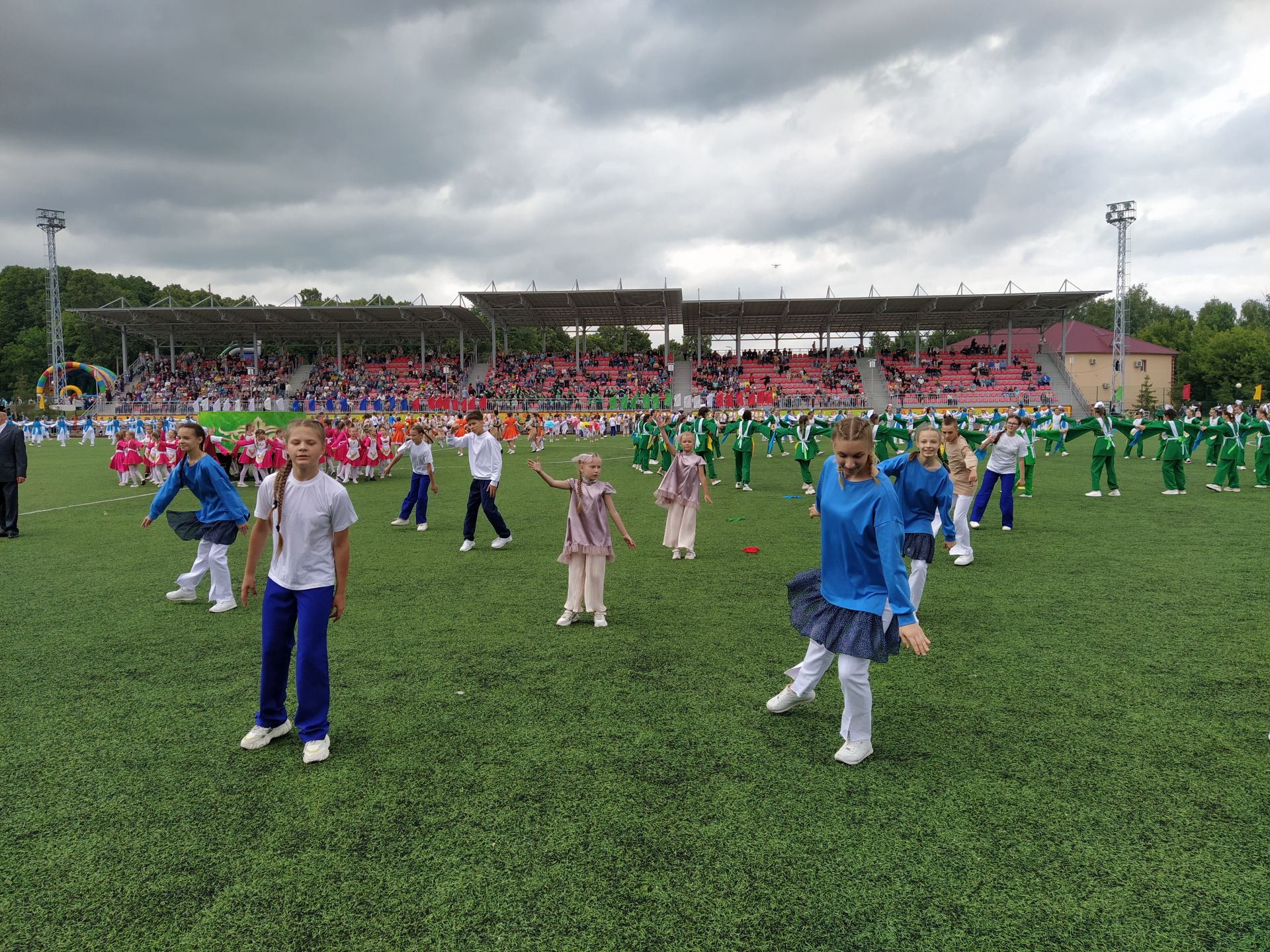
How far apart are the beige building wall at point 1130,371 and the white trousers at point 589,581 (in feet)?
228

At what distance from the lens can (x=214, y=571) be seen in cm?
685

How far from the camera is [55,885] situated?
292 cm

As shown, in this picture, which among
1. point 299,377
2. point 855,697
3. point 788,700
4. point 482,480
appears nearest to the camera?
point 855,697

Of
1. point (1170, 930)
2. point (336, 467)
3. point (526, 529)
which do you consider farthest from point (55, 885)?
point (336, 467)

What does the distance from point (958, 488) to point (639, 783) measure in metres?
5.39

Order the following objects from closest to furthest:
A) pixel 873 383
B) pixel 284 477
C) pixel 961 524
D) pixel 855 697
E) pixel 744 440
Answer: pixel 855 697, pixel 284 477, pixel 961 524, pixel 744 440, pixel 873 383

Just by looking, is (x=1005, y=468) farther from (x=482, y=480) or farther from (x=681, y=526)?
(x=482, y=480)

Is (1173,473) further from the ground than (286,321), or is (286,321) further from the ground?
(286,321)

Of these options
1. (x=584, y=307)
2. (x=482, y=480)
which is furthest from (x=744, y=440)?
(x=584, y=307)

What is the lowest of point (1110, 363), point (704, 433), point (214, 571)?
point (214, 571)

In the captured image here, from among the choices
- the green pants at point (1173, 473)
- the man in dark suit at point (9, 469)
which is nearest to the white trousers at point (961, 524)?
the green pants at point (1173, 473)

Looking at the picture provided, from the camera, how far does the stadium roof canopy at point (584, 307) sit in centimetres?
4659

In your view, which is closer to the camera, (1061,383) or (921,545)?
(921,545)

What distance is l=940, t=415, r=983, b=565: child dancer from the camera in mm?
7391
